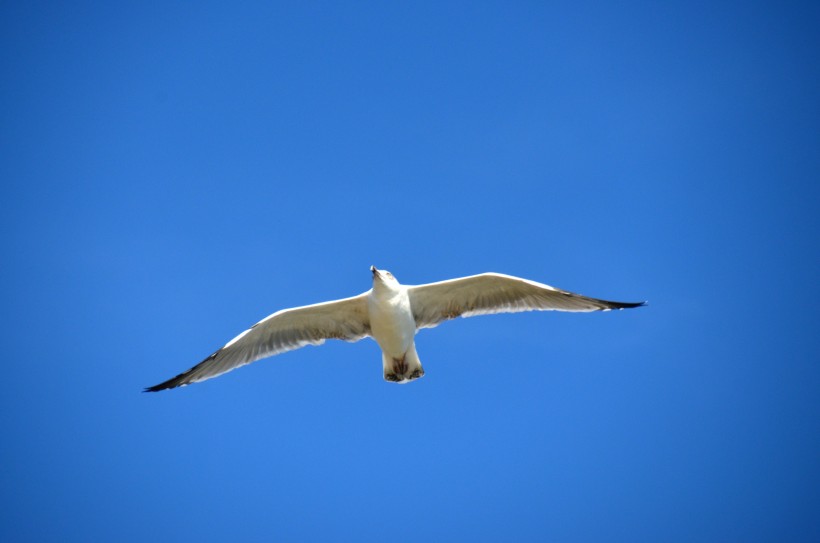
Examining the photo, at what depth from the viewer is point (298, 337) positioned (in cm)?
952

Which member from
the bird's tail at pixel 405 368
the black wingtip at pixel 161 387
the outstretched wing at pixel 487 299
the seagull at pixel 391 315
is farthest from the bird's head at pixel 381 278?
the black wingtip at pixel 161 387

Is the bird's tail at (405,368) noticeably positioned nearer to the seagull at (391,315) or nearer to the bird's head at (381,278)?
the seagull at (391,315)

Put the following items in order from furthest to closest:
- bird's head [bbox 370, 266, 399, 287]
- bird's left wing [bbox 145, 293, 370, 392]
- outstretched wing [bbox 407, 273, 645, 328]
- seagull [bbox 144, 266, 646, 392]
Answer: bird's left wing [bbox 145, 293, 370, 392] → outstretched wing [bbox 407, 273, 645, 328] → seagull [bbox 144, 266, 646, 392] → bird's head [bbox 370, 266, 399, 287]

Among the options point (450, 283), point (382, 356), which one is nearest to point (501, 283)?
point (450, 283)

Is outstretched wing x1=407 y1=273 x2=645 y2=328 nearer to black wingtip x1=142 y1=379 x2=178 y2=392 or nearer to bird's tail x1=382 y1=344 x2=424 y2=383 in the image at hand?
bird's tail x1=382 y1=344 x2=424 y2=383

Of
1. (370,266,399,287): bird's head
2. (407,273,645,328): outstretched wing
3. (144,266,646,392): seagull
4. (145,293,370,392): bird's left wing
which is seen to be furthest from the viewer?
(145,293,370,392): bird's left wing

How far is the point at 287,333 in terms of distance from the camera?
9.46 m

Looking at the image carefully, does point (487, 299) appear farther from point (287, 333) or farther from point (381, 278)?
point (287, 333)

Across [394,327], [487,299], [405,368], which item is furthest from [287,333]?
[487,299]

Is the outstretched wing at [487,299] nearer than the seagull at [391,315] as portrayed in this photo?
No

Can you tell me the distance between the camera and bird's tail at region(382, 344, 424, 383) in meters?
8.89

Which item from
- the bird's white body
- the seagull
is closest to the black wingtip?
the seagull

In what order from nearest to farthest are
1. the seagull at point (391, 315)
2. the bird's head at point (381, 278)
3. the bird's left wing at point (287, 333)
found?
the bird's head at point (381, 278) < the seagull at point (391, 315) < the bird's left wing at point (287, 333)

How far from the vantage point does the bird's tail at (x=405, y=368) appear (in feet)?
29.2
